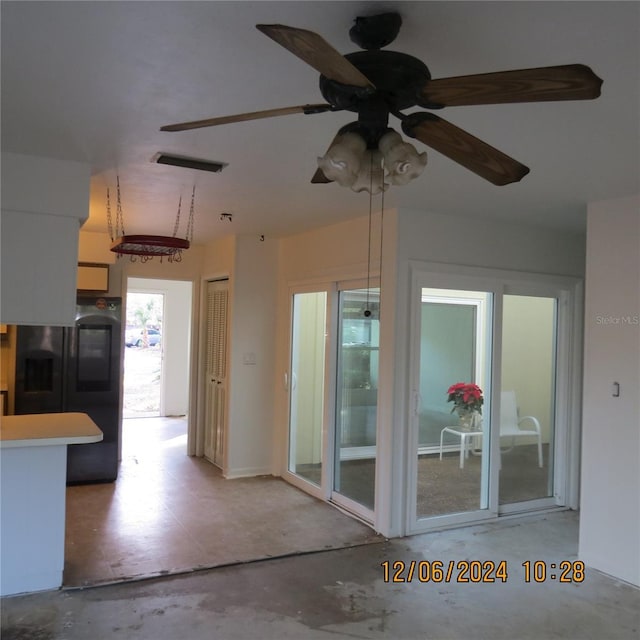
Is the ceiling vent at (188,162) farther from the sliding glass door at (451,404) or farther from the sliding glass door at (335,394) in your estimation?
the sliding glass door at (451,404)

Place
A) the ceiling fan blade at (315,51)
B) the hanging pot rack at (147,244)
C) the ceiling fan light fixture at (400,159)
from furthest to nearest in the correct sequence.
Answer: the hanging pot rack at (147,244)
the ceiling fan light fixture at (400,159)
the ceiling fan blade at (315,51)

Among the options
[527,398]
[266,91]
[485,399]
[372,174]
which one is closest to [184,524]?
[485,399]

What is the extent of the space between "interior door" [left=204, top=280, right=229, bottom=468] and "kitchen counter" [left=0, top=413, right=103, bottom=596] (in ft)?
8.56

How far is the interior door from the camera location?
5832 millimetres

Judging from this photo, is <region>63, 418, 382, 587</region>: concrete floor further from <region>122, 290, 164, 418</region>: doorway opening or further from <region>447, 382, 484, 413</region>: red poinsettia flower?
<region>122, 290, 164, 418</region>: doorway opening

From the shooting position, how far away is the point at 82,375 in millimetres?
5262

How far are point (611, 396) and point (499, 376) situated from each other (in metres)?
1.03

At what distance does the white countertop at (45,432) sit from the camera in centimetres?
302

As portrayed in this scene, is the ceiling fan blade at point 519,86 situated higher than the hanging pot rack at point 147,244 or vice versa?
the ceiling fan blade at point 519,86

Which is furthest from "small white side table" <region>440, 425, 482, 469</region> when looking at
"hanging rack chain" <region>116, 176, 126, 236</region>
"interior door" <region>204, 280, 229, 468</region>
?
"hanging rack chain" <region>116, 176, 126, 236</region>

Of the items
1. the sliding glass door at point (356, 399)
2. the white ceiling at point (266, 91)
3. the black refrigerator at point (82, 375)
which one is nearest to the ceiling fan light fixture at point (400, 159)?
the white ceiling at point (266, 91)

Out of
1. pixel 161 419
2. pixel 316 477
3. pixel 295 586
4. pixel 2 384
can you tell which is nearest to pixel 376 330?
pixel 316 477

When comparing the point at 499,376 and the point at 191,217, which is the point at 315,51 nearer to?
the point at 191,217

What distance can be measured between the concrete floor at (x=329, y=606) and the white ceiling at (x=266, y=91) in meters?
2.33
